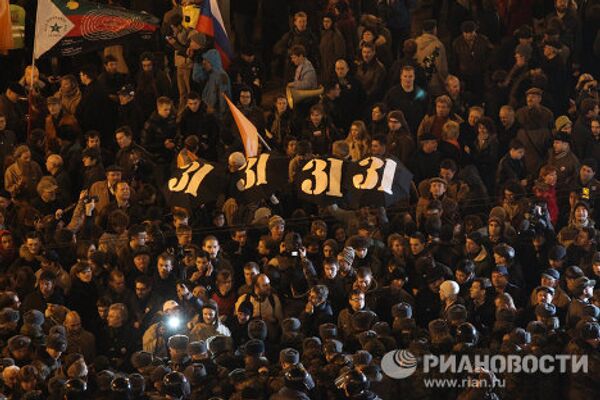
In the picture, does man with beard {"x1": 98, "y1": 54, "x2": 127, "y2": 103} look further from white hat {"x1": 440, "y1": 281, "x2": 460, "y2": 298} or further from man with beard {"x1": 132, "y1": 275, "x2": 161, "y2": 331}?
white hat {"x1": 440, "y1": 281, "x2": 460, "y2": 298}

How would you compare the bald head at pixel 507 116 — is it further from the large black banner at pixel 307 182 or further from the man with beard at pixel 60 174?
the man with beard at pixel 60 174

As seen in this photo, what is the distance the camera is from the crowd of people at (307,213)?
21.5 meters

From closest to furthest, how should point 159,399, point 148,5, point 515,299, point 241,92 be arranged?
point 159,399 → point 515,299 → point 241,92 → point 148,5

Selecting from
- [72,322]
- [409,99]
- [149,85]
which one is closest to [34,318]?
[72,322]

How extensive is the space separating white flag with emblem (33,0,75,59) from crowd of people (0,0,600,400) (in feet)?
2.24

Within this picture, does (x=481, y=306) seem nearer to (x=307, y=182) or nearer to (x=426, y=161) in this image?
(x=307, y=182)

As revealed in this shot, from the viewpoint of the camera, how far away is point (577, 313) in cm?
2192

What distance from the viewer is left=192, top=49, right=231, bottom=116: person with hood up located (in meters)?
27.7

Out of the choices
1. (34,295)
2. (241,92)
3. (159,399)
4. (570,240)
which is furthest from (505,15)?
(159,399)

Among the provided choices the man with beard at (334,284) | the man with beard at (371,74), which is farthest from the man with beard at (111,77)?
the man with beard at (334,284)

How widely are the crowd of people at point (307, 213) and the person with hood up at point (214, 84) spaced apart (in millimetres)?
27

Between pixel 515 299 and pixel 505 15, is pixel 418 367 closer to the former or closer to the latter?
pixel 515 299

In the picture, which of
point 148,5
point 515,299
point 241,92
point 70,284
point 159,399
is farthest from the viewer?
point 148,5

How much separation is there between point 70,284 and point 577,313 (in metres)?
5.62
